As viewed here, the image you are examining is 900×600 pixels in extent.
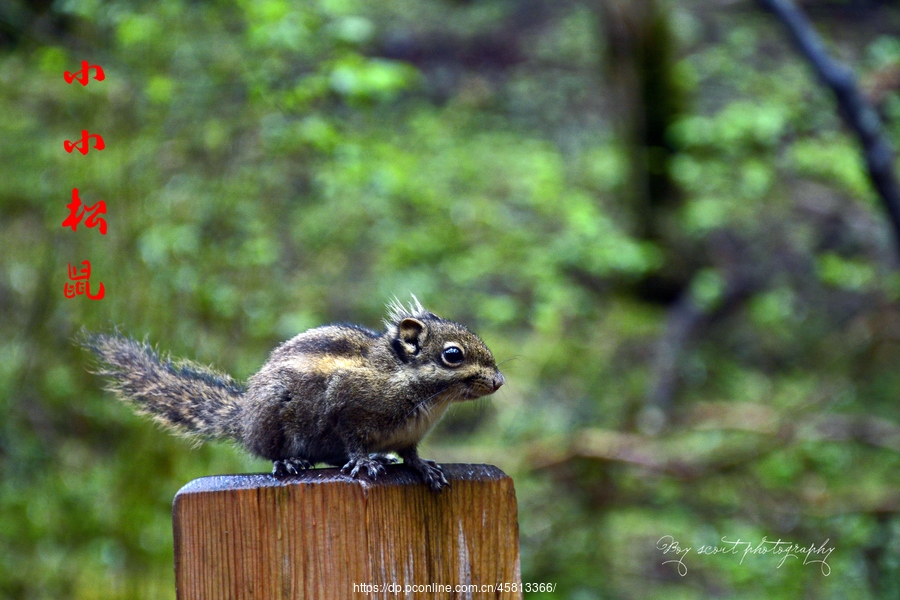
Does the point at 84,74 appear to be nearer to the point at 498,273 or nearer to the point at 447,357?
the point at 447,357

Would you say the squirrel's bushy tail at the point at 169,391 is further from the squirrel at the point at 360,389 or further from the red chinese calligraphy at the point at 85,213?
the red chinese calligraphy at the point at 85,213

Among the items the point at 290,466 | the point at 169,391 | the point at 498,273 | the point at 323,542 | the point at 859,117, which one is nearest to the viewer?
the point at 323,542

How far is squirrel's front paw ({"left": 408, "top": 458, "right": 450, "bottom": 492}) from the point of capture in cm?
171

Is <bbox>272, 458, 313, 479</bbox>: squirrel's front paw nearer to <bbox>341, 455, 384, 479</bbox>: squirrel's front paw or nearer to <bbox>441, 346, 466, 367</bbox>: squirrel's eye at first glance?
<bbox>341, 455, 384, 479</bbox>: squirrel's front paw

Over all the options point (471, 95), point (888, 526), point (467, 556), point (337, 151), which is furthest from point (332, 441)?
point (471, 95)

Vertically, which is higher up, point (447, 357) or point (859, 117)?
point (859, 117)

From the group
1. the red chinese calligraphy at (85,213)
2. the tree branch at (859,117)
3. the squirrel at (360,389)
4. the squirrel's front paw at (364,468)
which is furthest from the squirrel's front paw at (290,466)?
the tree branch at (859,117)

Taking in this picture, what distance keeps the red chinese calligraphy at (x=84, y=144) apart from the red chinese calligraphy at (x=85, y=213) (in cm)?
21

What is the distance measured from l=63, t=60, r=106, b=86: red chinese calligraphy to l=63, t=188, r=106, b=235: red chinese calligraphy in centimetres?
56

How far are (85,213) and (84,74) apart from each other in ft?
2.33

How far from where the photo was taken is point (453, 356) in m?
2.35

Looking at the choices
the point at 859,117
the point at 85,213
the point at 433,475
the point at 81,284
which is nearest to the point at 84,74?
the point at 85,213

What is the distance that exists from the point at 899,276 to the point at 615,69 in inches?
134

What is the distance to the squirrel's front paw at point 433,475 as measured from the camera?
171cm
